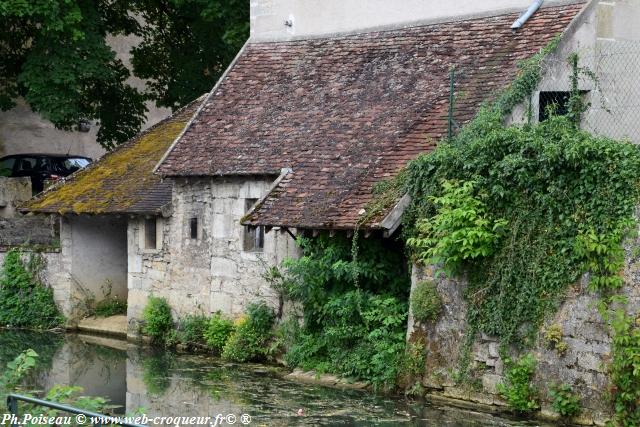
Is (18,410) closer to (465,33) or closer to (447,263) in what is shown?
(447,263)

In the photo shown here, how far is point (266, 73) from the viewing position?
72.5ft

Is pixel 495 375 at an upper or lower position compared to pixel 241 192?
lower

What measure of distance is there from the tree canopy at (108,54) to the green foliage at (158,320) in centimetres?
694

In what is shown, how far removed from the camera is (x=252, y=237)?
19703 millimetres

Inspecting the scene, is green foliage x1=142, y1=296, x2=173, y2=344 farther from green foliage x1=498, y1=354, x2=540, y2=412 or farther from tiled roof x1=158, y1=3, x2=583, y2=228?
green foliage x1=498, y1=354, x2=540, y2=412

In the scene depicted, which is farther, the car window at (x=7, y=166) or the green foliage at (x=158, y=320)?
the car window at (x=7, y=166)

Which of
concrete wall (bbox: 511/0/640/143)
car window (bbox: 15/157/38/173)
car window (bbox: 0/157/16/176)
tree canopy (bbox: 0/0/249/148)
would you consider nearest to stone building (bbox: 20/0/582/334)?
concrete wall (bbox: 511/0/640/143)

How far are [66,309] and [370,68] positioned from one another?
8285 mm

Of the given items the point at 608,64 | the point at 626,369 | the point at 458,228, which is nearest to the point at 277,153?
the point at 458,228

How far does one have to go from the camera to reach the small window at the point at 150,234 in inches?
858

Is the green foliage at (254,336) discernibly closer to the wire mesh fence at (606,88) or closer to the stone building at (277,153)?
the stone building at (277,153)

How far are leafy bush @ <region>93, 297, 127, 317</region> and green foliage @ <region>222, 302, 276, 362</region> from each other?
209 inches

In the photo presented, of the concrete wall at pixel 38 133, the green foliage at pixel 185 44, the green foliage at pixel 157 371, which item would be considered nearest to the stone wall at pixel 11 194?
the green foliage at pixel 185 44

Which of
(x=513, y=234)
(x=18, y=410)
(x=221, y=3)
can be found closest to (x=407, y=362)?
(x=513, y=234)
